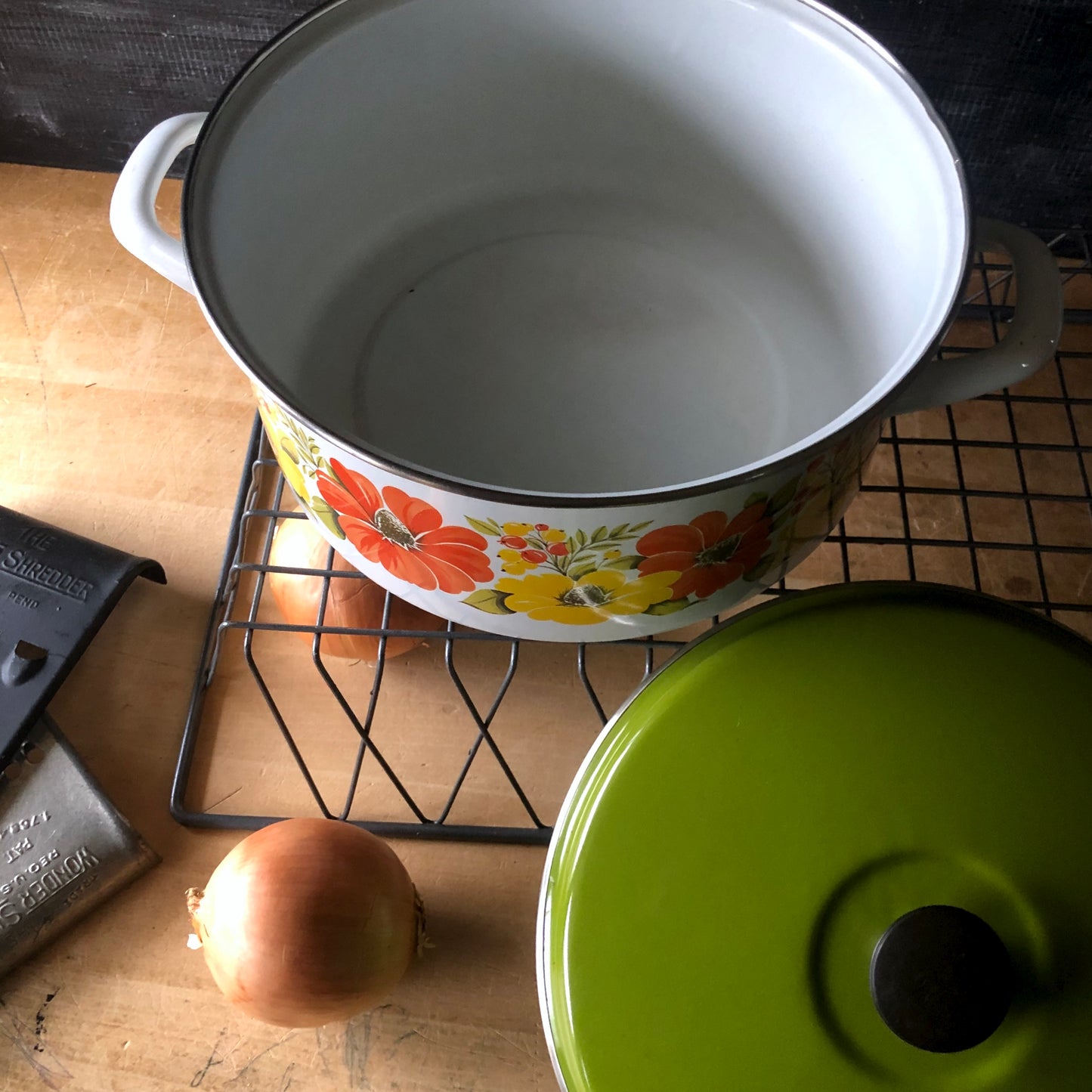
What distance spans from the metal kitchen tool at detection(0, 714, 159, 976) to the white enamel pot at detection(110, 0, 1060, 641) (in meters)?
0.22

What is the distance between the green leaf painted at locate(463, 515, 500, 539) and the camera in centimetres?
33

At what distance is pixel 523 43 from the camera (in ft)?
1.78

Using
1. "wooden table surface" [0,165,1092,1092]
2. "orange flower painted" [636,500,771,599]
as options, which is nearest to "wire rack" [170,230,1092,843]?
"wooden table surface" [0,165,1092,1092]

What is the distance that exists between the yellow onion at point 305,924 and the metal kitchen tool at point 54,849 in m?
0.07

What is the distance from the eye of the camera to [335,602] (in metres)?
0.55

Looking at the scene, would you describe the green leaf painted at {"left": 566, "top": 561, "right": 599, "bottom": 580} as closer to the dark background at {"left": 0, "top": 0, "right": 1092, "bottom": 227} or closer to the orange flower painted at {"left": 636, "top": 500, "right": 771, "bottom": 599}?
the orange flower painted at {"left": 636, "top": 500, "right": 771, "bottom": 599}

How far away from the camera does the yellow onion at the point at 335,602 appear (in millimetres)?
552

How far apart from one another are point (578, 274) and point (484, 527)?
306mm

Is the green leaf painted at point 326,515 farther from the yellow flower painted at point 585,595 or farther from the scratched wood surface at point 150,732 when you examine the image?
the scratched wood surface at point 150,732

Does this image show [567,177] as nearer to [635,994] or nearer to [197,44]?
[197,44]

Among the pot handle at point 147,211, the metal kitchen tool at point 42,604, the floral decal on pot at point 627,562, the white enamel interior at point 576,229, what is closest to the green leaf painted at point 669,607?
the floral decal on pot at point 627,562

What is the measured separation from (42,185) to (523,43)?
444 mm

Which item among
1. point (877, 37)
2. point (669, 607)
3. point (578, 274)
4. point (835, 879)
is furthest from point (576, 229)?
point (835, 879)

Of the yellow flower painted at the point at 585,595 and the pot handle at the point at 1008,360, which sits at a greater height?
the pot handle at the point at 1008,360
